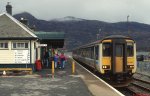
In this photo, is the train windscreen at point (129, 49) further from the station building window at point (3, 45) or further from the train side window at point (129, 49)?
the station building window at point (3, 45)

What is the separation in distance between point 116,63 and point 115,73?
603mm

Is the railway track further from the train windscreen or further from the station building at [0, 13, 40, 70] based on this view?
the station building at [0, 13, 40, 70]

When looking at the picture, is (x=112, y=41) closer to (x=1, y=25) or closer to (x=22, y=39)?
(x=22, y=39)

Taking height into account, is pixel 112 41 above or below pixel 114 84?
above

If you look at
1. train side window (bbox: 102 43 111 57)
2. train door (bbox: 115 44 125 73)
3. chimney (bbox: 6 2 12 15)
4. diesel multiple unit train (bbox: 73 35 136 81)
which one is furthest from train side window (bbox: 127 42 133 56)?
chimney (bbox: 6 2 12 15)

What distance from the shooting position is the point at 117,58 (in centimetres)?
2545

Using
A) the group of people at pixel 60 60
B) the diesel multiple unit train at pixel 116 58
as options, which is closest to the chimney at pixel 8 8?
the group of people at pixel 60 60

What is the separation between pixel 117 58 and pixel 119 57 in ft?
0.46

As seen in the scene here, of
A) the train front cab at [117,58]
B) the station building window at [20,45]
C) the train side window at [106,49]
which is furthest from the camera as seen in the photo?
the station building window at [20,45]

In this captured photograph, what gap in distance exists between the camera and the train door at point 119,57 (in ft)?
83.2

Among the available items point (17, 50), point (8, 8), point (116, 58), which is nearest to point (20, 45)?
point (17, 50)

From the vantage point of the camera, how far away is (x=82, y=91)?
18.5 m

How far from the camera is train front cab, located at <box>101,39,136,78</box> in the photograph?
2533 centimetres

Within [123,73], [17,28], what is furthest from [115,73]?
[17,28]
